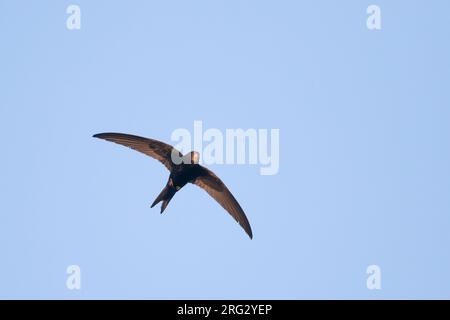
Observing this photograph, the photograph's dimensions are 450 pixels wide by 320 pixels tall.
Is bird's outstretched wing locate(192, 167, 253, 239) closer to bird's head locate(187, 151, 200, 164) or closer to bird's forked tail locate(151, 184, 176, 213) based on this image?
bird's head locate(187, 151, 200, 164)

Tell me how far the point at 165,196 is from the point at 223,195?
107 centimetres

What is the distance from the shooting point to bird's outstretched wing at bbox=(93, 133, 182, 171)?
34.5 ft

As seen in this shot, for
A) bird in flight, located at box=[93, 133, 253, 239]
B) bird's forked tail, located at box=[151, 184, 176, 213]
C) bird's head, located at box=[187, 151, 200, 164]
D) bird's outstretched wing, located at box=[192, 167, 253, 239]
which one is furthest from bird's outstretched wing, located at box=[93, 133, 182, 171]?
bird's outstretched wing, located at box=[192, 167, 253, 239]

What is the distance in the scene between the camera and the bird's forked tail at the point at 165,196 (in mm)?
10406

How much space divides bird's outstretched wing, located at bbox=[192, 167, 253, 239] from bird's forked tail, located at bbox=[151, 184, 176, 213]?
0.62 m

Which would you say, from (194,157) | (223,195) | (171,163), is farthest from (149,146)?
(223,195)

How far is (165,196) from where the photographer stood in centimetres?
1045

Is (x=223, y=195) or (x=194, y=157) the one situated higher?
(x=194, y=157)

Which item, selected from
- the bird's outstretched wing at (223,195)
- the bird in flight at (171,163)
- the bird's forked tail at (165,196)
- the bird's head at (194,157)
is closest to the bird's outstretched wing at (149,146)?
the bird in flight at (171,163)

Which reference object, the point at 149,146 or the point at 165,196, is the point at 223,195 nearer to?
→ the point at 165,196
